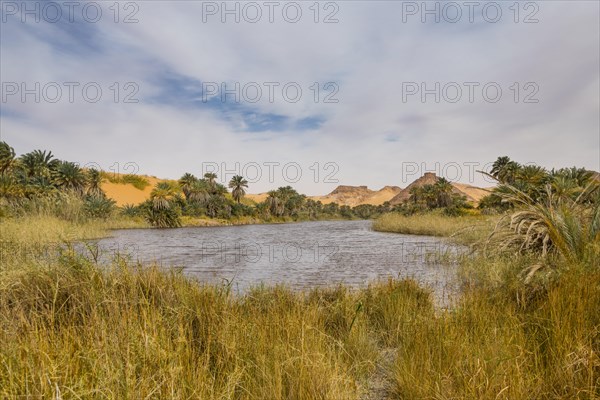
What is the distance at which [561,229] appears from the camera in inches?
227

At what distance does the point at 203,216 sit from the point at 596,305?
60.1 m

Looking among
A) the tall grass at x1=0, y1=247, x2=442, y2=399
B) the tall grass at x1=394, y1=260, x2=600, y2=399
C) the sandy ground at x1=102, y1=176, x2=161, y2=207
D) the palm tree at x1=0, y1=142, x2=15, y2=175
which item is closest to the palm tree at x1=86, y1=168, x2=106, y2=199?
the palm tree at x1=0, y1=142, x2=15, y2=175

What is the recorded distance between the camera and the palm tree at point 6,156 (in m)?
38.0

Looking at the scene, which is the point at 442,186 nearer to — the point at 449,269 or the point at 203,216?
the point at 203,216

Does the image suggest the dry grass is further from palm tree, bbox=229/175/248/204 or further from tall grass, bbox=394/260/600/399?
palm tree, bbox=229/175/248/204

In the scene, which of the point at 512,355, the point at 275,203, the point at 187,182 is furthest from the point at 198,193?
the point at 512,355

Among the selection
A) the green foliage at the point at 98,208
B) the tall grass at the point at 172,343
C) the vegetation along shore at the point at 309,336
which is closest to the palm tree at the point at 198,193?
the green foliage at the point at 98,208

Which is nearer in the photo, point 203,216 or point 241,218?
point 203,216

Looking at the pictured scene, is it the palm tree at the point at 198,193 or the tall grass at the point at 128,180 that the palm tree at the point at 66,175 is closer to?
the palm tree at the point at 198,193

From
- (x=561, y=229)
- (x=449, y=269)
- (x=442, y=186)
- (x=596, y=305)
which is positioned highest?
(x=442, y=186)

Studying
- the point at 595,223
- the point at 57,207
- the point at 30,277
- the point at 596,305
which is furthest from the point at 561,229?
the point at 57,207

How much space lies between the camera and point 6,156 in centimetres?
3816

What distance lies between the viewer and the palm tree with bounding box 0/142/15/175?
38.0 metres

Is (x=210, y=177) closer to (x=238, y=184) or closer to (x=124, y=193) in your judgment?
(x=238, y=184)
